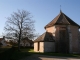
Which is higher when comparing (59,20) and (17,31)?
(59,20)

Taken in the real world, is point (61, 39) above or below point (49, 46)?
above

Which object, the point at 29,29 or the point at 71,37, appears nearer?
the point at 71,37

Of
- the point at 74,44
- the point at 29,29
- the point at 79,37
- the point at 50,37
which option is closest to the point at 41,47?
the point at 50,37

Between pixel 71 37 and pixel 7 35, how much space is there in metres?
16.2

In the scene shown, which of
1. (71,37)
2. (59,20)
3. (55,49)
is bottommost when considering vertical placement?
(55,49)

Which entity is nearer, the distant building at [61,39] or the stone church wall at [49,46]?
the distant building at [61,39]

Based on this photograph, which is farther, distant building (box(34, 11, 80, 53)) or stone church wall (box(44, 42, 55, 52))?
stone church wall (box(44, 42, 55, 52))

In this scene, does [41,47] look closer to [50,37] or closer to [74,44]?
[50,37]

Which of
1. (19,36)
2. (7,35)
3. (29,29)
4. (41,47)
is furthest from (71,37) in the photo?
(7,35)

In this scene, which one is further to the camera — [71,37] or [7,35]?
[7,35]

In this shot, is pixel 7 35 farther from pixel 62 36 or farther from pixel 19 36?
pixel 62 36

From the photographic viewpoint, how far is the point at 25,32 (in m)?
33.7

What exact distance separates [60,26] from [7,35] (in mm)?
13739

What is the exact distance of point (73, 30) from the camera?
107ft
